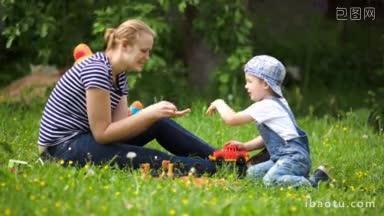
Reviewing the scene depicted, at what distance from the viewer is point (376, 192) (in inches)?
177

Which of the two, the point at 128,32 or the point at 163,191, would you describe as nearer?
the point at 163,191

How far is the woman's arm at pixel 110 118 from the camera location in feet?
14.1

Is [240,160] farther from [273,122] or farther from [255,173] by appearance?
[273,122]

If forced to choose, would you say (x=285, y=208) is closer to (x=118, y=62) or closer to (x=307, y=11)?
(x=118, y=62)

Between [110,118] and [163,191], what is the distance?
2.55 feet

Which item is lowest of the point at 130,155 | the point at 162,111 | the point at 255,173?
the point at 255,173

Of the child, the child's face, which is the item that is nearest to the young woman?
the child

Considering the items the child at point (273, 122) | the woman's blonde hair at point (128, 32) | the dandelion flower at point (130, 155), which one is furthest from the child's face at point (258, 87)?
the dandelion flower at point (130, 155)

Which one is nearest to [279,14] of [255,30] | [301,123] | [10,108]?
[255,30]

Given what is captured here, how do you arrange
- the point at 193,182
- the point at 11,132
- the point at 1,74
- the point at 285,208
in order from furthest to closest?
the point at 1,74 → the point at 11,132 → the point at 193,182 → the point at 285,208

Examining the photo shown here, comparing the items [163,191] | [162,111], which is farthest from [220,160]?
[163,191]

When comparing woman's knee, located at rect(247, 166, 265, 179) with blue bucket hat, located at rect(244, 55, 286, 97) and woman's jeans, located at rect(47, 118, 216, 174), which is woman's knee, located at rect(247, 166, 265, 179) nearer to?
woman's jeans, located at rect(47, 118, 216, 174)

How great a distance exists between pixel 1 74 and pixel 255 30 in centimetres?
313

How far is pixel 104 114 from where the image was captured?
434cm
